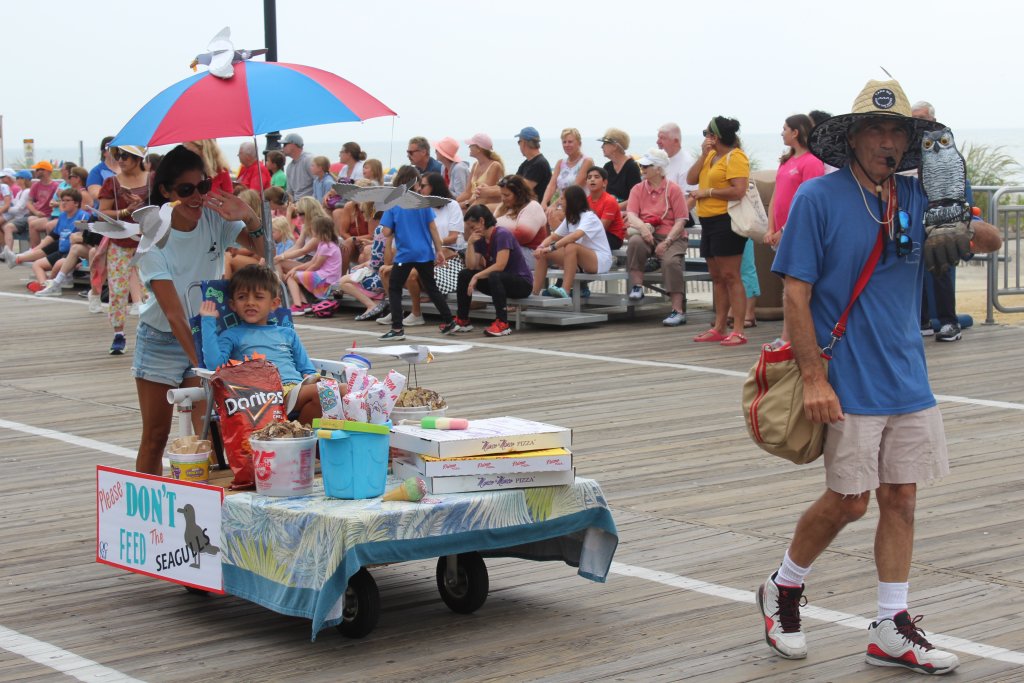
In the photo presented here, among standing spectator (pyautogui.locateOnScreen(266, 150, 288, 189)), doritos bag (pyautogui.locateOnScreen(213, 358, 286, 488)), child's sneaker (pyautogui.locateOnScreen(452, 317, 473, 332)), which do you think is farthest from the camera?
standing spectator (pyautogui.locateOnScreen(266, 150, 288, 189))

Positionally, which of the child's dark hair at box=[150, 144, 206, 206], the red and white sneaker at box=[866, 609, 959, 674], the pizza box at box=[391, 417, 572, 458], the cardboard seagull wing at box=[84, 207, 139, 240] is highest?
the child's dark hair at box=[150, 144, 206, 206]

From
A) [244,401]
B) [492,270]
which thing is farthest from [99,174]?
[244,401]

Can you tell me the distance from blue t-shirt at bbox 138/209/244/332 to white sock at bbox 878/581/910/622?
3060mm

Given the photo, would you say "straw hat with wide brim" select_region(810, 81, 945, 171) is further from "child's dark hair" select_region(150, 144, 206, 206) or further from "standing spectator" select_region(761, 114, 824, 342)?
"standing spectator" select_region(761, 114, 824, 342)

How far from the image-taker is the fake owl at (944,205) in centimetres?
464

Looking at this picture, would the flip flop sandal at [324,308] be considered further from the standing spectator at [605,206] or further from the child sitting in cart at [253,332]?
the child sitting in cart at [253,332]

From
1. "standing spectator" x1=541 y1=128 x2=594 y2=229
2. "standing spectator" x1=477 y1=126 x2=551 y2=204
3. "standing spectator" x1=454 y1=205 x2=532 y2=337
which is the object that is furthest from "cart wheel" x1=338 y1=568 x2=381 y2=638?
"standing spectator" x1=477 y1=126 x2=551 y2=204

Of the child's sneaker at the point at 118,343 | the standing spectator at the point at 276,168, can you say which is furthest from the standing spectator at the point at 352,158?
the child's sneaker at the point at 118,343

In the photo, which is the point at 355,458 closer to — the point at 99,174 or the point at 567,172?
the point at 567,172

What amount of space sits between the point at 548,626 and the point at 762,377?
1.22 m

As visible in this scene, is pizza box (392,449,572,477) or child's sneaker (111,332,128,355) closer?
pizza box (392,449,572,477)

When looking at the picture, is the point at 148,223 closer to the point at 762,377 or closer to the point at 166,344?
the point at 166,344

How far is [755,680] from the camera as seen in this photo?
15.2ft

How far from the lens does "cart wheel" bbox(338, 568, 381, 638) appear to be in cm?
511
